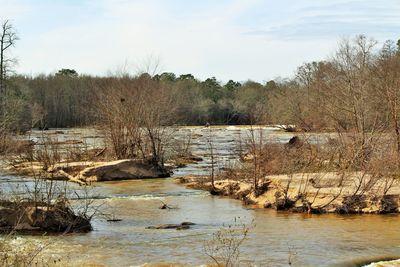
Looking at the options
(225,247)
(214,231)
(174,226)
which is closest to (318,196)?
(214,231)

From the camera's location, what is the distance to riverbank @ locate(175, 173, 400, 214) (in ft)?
57.2

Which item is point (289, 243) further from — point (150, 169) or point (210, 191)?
point (150, 169)

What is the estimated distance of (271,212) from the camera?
17.9 meters

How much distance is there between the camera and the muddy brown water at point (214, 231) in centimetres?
1205

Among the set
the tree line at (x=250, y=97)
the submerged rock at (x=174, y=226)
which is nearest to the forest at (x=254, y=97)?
the tree line at (x=250, y=97)

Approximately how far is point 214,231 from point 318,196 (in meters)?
4.59

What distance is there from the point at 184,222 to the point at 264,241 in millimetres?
2983

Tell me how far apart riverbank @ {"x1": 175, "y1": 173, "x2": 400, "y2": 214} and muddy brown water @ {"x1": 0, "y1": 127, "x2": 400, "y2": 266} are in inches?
20.1

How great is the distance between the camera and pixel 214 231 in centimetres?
1485

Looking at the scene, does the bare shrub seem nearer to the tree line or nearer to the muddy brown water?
the muddy brown water

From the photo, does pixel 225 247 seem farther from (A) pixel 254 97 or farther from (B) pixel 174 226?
(A) pixel 254 97

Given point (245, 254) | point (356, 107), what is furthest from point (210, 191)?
point (245, 254)

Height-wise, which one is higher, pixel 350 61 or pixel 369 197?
pixel 350 61

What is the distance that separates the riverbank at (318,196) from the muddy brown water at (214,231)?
51cm
